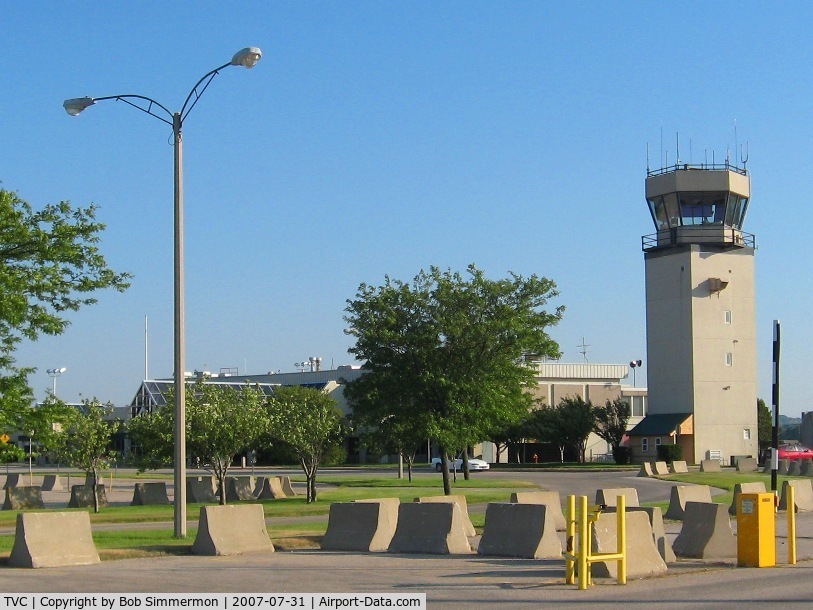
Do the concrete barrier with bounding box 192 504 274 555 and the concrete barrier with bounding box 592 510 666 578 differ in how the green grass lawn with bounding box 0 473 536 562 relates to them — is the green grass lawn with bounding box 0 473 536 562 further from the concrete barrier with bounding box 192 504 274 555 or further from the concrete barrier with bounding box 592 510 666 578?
the concrete barrier with bounding box 592 510 666 578

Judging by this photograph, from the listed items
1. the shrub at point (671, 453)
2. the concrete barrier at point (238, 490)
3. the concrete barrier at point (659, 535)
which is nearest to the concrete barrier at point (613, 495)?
the concrete barrier at point (659, 535)

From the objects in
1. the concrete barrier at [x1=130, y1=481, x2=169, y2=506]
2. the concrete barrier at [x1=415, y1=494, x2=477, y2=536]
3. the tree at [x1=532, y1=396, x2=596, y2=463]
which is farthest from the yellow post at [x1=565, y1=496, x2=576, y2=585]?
the tree at [x1=532, y1=396, x2=596, y2=463]

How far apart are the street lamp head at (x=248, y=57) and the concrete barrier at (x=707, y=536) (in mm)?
10237

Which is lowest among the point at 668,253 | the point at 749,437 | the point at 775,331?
the point at 749,437

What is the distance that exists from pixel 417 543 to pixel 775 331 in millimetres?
9890

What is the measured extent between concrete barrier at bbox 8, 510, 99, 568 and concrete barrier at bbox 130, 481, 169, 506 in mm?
19460

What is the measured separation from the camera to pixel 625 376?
318 feet

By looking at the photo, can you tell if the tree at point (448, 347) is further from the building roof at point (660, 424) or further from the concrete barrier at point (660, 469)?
the building roof at point (660, 424)

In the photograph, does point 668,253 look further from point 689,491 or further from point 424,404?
point 689,491

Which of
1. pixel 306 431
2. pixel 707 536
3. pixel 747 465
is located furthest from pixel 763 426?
pixel 707 536

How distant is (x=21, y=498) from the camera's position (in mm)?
34844

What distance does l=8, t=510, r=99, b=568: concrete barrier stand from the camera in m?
15.6

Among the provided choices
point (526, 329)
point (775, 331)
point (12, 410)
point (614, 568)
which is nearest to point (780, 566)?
point (614, 568)

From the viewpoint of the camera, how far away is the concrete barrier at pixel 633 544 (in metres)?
14.9
